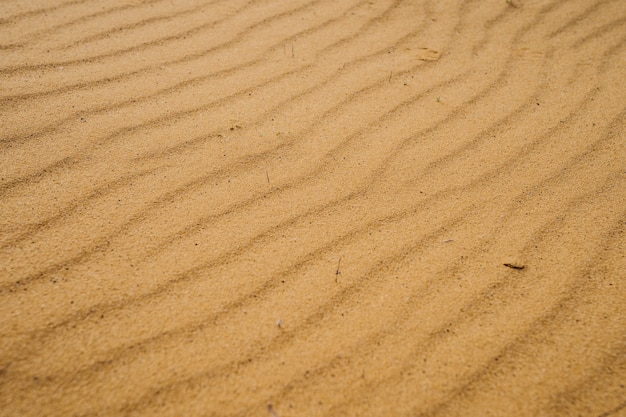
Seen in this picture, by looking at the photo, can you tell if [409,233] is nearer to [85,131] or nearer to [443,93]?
[443,93]

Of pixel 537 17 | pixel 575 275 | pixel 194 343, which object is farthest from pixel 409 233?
pixel 537 17

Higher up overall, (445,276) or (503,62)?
(503,62)

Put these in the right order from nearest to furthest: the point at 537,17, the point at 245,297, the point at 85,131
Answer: the point at 245,297
the point at 85,131
the point at 537,17

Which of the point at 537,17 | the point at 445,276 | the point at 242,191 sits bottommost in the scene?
the point at 445,276

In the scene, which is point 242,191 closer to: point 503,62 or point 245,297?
Answer: point 245,297

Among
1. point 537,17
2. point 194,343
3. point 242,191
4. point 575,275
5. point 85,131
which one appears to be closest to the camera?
point 194,343

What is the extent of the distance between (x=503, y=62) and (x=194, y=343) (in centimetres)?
Answer: 198

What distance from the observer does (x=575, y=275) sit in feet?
5.04

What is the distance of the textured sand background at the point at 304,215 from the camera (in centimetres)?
129

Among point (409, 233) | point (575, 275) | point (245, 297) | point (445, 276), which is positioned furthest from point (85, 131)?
point (575, 275)

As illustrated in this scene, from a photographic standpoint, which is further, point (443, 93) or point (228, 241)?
point (443, 93)

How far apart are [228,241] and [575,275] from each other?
1130mm

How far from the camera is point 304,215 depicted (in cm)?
166

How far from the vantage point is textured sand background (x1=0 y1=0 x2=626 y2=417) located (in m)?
1.29
